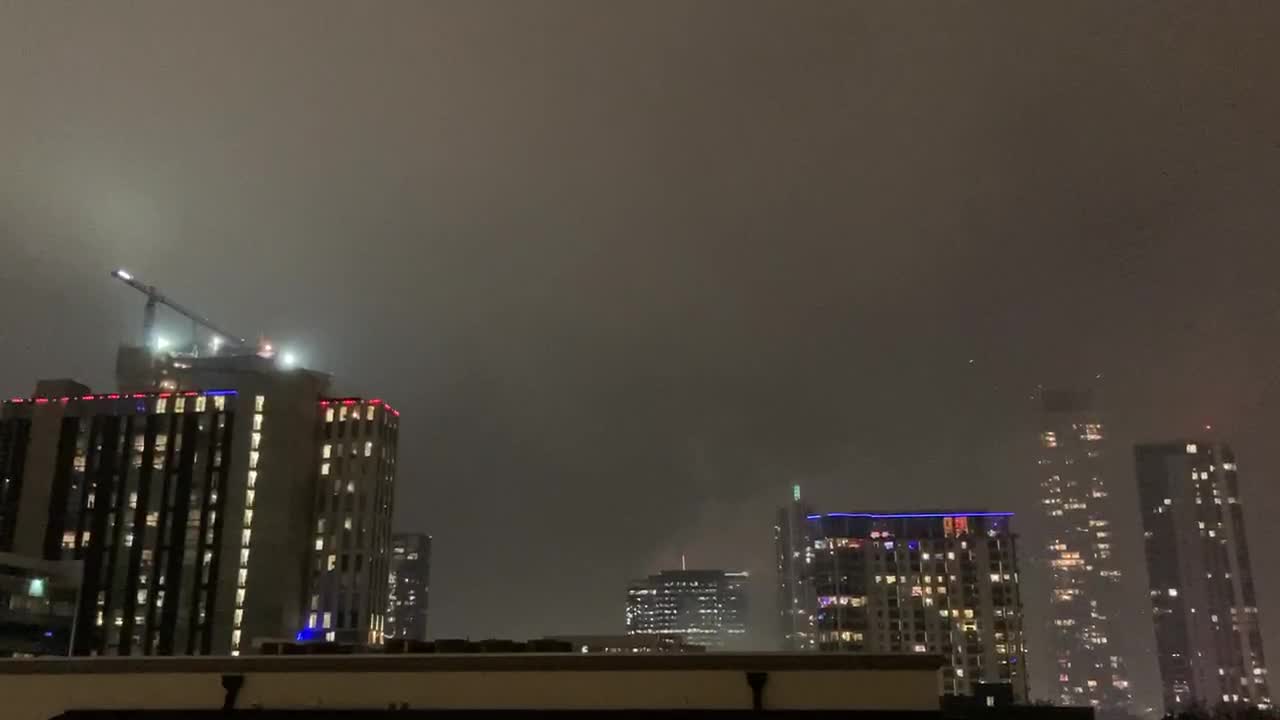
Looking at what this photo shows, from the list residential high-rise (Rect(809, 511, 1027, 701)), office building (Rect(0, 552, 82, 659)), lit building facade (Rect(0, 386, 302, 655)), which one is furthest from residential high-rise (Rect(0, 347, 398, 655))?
residential high-rise (Rect(809, 511, 1027, 701))

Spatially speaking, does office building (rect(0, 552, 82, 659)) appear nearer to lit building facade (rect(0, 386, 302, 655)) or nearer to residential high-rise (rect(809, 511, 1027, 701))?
lit building facade (rect(0, 386, 302, 655))

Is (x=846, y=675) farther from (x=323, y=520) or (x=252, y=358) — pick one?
(x=252, y=358)

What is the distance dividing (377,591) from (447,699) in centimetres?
12894

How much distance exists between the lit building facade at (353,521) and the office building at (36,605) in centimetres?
3101

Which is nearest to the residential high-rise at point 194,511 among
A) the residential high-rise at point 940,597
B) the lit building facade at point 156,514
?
the lit building facade at point 156,514

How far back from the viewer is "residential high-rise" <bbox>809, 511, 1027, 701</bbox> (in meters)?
187

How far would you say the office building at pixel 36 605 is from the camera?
97.1m

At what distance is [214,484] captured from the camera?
132 metres

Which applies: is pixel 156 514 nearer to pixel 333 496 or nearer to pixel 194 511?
pixel 194 511

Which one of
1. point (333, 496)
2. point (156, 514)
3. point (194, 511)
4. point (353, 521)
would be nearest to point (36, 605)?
point (156, 514)

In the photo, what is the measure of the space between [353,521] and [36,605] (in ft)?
145

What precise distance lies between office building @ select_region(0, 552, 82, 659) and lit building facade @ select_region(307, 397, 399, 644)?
31014 mm

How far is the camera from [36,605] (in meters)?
102

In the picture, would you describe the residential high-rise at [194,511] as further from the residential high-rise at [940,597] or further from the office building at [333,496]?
the residential high-rise at [940,597]
